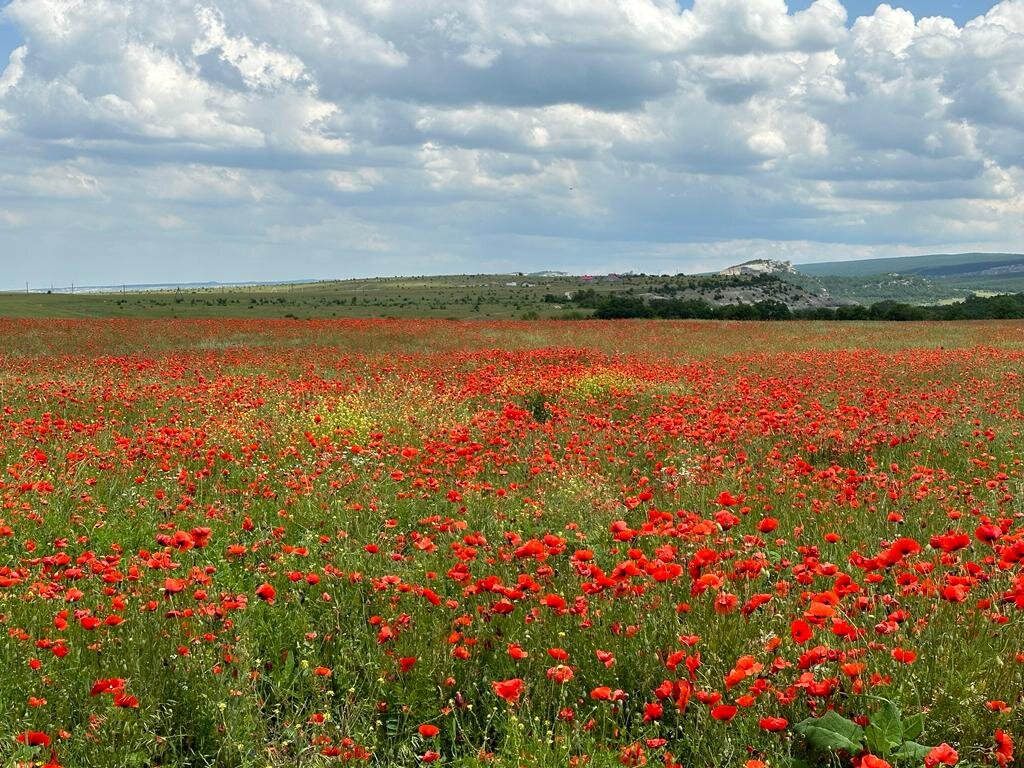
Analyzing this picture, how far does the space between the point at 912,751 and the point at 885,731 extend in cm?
11

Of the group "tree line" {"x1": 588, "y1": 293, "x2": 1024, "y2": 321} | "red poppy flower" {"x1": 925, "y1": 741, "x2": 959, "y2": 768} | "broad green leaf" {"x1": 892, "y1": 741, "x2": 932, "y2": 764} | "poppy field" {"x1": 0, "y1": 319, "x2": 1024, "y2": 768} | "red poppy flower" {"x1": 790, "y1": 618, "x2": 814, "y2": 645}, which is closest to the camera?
"red poppy flower" {"x1": 925, "y1": 741, "x2": 959, "y2": 768}

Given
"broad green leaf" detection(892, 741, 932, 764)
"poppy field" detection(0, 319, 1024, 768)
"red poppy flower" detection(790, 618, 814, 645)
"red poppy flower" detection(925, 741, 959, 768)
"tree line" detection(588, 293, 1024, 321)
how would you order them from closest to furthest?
"red poppy flower" detection(925, 741, 959, 768)
"broad green leaf" detection(892, 741, 932, 764)
"red poppy flower" detection(790, 618, 814, 645)
"poppy field" detection(0, 319, 1024, 768)
"tree line" detection(588, 293, 1024, 321)

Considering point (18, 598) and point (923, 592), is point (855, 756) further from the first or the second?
point (18, 598)

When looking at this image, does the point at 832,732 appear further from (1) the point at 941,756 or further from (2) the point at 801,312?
(2) the point at 801,312

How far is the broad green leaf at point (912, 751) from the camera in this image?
115 inches

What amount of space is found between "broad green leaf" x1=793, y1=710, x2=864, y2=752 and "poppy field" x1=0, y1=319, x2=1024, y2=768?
→ 0.01 meters

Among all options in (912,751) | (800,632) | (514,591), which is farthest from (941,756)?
(514,591)

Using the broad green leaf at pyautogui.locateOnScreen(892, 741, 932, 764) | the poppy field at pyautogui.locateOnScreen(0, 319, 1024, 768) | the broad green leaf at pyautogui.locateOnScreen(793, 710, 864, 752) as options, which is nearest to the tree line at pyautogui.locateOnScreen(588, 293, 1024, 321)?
the poppy field at pyautogui.locateOnScreen(0, 319, 1024, 768)

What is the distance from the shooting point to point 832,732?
3.07 metres

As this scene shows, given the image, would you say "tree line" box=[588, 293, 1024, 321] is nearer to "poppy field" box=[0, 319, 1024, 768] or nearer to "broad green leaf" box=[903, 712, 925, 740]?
"poppy field" box=[0, 319, 1024, 768]

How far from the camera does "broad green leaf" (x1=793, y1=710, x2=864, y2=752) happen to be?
3.03 metres

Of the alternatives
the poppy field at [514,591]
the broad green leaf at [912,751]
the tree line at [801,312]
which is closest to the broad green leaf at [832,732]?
the poppy field at [514,591]

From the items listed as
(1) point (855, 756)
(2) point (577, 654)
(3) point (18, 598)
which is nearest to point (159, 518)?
(3) point (18, 598)

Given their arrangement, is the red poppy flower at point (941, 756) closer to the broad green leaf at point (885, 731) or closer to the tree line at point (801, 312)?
the broad green leaf at point (885, 731)
